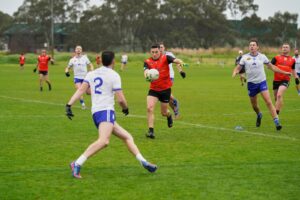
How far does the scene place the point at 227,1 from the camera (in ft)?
358

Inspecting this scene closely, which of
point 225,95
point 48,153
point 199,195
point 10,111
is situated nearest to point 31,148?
point 48,153

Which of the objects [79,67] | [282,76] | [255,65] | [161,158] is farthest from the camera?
[79,67]

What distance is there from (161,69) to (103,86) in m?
4.49

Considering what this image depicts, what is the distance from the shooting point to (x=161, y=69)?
42.8 feet

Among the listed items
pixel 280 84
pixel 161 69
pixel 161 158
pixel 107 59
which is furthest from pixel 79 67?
pixel 107 59

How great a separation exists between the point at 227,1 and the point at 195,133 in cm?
9813

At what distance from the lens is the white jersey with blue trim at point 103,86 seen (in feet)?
28.4

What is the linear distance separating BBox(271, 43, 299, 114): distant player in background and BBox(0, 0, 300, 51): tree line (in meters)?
81.3

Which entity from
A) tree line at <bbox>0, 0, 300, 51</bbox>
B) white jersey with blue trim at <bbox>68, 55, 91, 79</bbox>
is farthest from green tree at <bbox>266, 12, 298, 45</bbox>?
white jersey with blue trim at <bbox>68, 55, 91, 79</bbox>

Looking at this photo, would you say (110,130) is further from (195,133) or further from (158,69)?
(195,133)

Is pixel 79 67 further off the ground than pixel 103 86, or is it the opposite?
pixel 103 86

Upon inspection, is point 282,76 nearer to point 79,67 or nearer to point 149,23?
point 79,67

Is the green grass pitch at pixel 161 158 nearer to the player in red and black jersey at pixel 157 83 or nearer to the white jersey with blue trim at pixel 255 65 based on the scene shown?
the player in red and black jersey at pixel 157 83

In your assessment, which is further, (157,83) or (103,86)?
(157,83)
